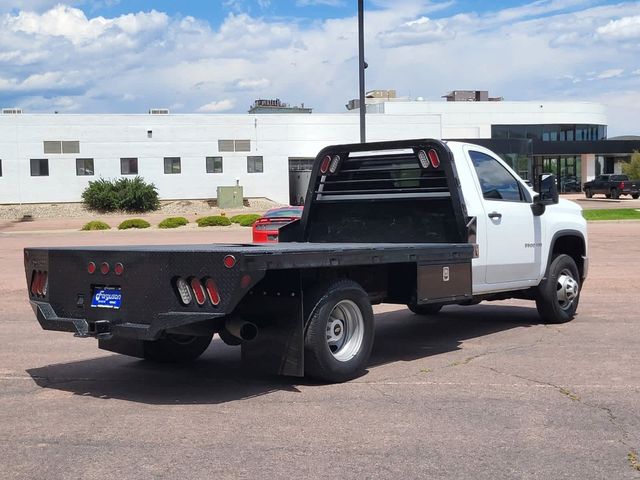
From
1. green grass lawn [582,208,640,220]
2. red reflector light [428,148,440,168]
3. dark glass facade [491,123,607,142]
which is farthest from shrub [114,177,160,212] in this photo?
red reflector light [428,148,440,168]

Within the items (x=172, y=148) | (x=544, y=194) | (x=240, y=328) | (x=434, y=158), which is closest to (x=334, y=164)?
(x=434, y=158)

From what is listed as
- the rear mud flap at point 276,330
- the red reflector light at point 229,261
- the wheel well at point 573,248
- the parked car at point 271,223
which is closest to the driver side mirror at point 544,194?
the wheel well at point 573,248

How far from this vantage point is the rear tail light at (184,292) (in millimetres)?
6691

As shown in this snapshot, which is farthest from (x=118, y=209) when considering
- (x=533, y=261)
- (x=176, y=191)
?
(x=533, y=261)

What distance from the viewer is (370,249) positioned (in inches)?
291

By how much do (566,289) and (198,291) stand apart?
5.80m

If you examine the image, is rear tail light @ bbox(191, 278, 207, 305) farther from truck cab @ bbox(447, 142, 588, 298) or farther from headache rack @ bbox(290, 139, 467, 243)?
truck cab @ bbox(447, 142, 588, 298)

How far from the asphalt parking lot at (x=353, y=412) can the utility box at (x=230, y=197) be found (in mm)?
Result: 46014

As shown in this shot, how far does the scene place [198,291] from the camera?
6633 mm

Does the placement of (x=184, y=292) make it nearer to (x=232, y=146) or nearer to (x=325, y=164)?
(x=325, y=164)

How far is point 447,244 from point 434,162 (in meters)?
1.06

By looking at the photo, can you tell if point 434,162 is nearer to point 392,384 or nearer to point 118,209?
point 392,384

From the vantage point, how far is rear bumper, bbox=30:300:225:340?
659 cm

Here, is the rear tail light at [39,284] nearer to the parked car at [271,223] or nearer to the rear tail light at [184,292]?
the rear tail light at [184,292]
